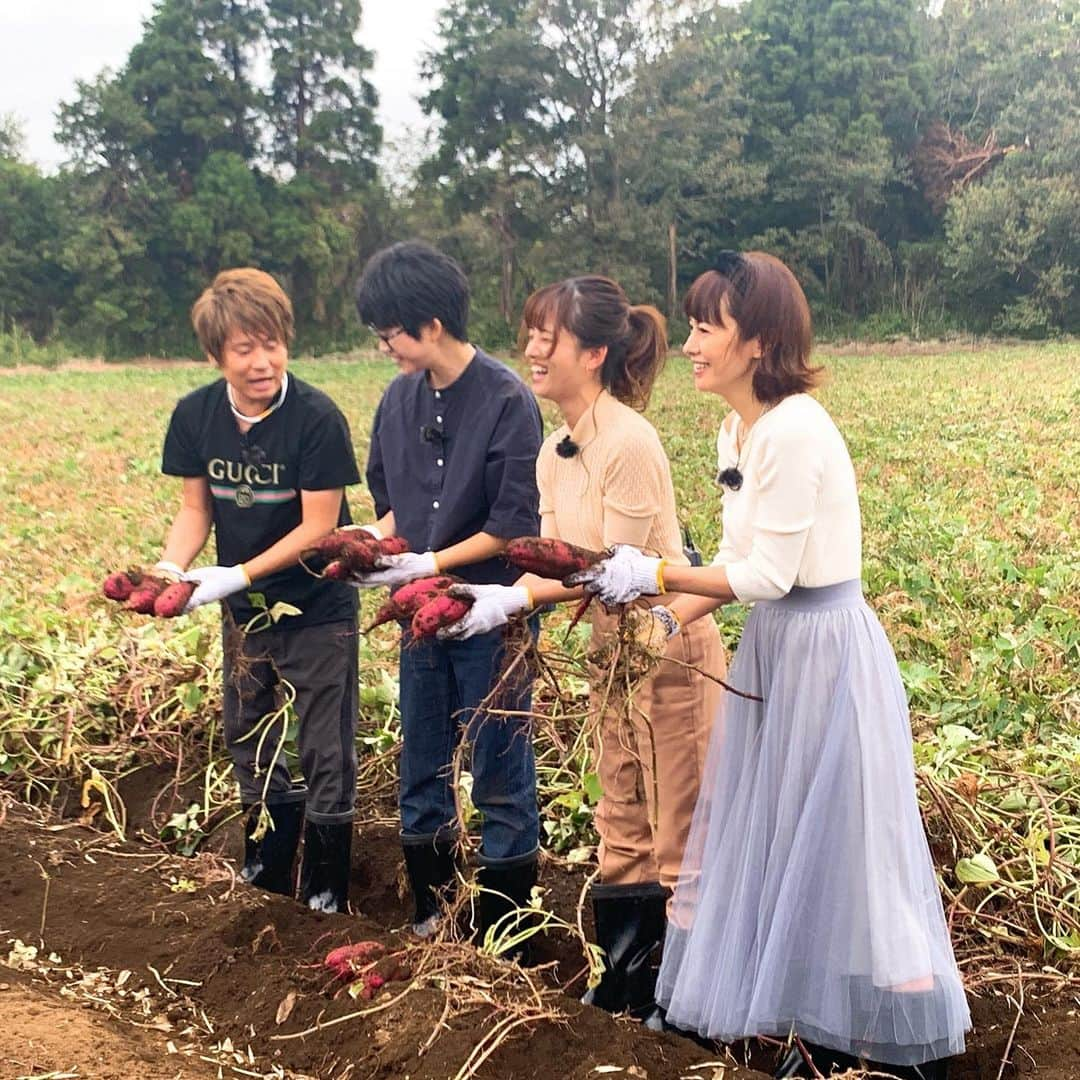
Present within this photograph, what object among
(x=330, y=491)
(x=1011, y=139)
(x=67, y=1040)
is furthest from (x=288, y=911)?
(x=1011, y=139)

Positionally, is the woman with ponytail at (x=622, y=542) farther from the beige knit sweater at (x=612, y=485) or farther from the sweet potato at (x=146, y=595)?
the sweet potato at (x=146, y=595)

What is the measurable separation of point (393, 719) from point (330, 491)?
1181 mm

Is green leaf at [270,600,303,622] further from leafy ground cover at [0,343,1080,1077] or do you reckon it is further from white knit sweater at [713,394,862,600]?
white knit sweater at [713,394,862,600]

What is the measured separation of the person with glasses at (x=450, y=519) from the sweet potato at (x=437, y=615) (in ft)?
0.93

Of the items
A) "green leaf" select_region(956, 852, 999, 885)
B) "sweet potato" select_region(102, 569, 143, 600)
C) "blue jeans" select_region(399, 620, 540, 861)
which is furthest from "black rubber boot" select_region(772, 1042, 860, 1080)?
"sweet potato" select_region(102, 569, 143, 600)

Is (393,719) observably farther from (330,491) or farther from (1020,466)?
(1020,466)

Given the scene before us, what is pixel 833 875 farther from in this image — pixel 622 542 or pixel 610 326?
pixel 610 326

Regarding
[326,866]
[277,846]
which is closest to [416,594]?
[326,866]

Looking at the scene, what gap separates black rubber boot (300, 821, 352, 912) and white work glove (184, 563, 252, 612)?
63 cm

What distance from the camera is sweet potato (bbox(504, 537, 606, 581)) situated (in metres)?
1.97

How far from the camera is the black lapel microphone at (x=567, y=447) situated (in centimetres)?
224

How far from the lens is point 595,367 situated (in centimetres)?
225

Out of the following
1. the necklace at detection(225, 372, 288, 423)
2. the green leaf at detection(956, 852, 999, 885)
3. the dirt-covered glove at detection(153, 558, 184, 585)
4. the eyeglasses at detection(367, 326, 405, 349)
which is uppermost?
the eyeglasses at detection(367, 326, 405, 349)

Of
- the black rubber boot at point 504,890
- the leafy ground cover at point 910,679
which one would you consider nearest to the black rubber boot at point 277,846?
the leafy ground cover at point 910,679
